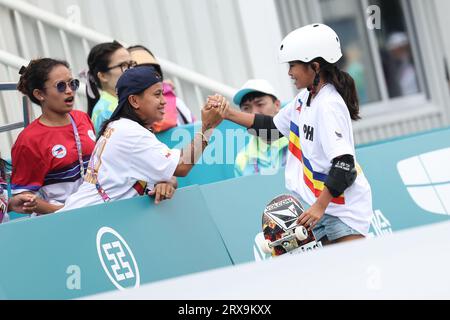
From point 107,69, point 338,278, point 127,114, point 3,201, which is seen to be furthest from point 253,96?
point 338,278

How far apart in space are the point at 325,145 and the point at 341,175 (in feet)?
0.59

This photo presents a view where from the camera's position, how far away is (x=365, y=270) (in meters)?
2.10

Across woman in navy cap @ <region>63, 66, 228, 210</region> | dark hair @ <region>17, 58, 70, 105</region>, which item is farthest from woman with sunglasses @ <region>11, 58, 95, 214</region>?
woman in navy cap @ <region>63, 66, 228, 210</region>

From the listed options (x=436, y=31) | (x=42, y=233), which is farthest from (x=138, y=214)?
(x=436, y=31)

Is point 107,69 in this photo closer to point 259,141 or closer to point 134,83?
point 259,141

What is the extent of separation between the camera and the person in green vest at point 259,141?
670cm

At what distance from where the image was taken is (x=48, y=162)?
18.7 ft

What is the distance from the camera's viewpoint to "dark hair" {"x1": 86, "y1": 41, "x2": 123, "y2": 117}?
659cm

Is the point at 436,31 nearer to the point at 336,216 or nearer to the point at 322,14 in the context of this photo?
the point at 322,14

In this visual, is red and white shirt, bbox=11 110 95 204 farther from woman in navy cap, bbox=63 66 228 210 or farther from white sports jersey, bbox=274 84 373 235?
white sports jersey, bbox=274 84 373 235

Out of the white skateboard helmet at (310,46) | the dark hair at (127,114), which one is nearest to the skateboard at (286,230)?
the white skateboard helmet at (310,46)

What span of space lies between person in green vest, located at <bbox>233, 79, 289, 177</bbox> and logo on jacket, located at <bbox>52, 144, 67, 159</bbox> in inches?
58.4

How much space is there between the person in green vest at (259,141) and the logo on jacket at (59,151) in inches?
58.4

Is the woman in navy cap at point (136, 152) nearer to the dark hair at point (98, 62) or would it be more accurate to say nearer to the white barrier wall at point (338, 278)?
the dark hair at point (98, 62)
